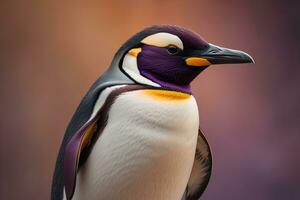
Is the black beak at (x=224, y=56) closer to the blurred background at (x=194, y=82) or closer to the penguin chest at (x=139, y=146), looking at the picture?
the penguin chest at (x=139, y=146)

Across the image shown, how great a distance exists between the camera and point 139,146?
656 millimetres

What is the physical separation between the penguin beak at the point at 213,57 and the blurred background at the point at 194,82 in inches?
25.1

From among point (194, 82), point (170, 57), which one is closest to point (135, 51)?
point (170, 57)

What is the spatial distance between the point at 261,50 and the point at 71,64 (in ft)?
1.83

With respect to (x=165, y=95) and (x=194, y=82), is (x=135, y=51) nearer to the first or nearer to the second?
(x=165, y=95)

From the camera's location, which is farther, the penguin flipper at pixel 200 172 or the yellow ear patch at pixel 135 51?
the penguin flipper at pixel 200 172

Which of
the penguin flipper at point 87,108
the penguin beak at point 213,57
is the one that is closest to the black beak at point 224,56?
the penguin beak at point 213,57

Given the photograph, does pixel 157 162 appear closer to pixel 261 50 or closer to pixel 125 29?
pixel 125 29

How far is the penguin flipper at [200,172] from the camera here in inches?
31.7

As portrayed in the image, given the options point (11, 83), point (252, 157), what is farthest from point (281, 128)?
point (11, 83)

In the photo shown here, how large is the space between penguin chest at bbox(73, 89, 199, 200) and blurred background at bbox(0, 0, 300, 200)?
24.7 inches

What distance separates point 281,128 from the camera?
1373 mm

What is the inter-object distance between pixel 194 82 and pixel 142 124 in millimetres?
710

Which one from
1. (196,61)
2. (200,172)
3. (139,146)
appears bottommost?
(200,172)
